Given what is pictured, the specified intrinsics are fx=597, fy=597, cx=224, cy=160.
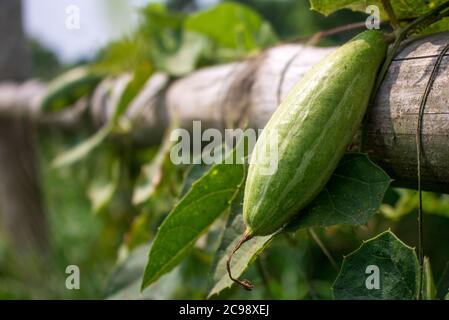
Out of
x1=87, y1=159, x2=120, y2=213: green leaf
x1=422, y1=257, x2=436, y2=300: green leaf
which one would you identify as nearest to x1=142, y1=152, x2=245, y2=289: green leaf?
x1=422, y1=257, x2=436, y2=300: green leaf

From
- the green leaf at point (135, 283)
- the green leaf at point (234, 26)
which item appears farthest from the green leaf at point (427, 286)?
the green leaf at point (234, 26)

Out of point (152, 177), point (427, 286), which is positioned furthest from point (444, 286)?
point (152, 177)

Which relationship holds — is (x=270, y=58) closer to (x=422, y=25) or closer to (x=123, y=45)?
(x=422, y=25)

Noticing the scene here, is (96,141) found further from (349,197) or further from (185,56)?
(349,197)

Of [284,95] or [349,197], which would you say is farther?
[284,95]

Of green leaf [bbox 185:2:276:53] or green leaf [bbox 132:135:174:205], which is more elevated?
green leaf [bbox 185:2:276:53]

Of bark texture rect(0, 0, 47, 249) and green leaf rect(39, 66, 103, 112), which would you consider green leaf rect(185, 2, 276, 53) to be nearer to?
green leaf rect(39, 66, 103, 112)

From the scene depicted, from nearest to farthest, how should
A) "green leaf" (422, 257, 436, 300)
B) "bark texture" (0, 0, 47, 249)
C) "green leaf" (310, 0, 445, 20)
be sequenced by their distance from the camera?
1. "green leaf" (422, 257, 436, 300)
2. "green leaf" (310, 0, 445, 20)
3. "bark texture" (0, 0, 47, 249)
